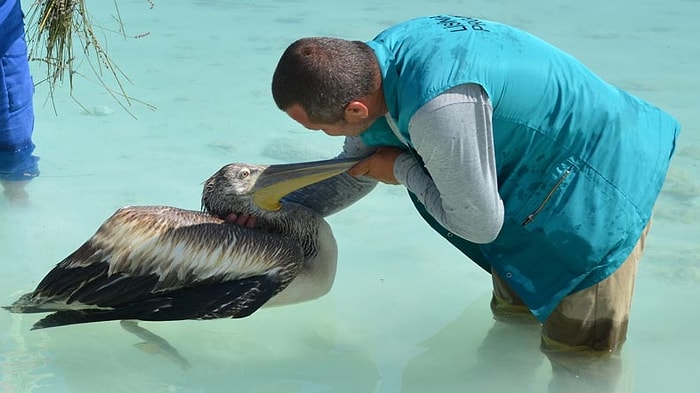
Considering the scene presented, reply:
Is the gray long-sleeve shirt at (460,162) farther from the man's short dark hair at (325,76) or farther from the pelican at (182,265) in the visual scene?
the pelican at (182,265)

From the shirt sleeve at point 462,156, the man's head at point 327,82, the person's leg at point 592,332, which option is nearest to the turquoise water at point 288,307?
the person's leg at point 592,332

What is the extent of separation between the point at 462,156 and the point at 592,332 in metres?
1.00

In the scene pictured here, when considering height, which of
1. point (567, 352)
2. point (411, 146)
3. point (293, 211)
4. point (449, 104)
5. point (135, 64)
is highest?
point (449, 104)

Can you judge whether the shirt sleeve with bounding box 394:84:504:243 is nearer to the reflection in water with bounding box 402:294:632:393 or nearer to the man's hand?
the man's hand

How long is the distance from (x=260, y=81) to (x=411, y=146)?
15.0ft

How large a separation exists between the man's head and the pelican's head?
533mm

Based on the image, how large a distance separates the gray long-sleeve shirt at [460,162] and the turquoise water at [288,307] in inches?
38.1

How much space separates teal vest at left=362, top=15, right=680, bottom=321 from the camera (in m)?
2.91

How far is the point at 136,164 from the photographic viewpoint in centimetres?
584

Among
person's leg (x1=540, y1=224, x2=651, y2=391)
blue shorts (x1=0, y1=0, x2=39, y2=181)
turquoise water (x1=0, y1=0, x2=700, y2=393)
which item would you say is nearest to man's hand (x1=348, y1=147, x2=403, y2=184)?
person's leg (x1=540, y1=224, x2=651, y2=391)

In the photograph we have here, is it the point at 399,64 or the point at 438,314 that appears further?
the point at 438,314

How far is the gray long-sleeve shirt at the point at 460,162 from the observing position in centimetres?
277

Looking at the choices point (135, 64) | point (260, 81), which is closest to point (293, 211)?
point (260, 81)

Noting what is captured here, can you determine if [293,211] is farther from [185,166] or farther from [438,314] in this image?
[185,166]
